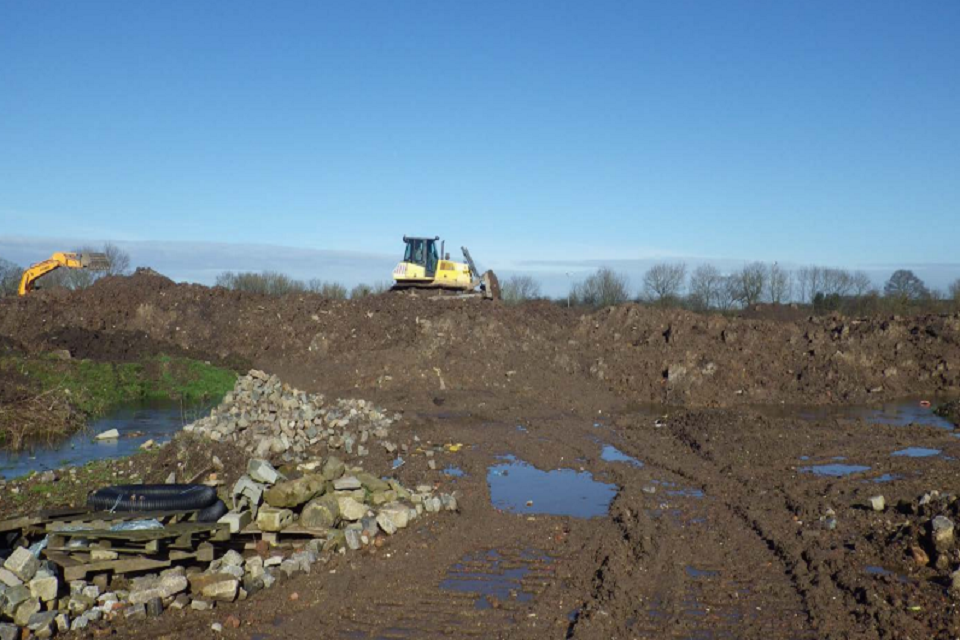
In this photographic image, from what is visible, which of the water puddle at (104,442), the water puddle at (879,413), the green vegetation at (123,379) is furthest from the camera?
the green vegetation at (123,379)

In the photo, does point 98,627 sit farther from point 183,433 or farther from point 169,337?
point 169,337

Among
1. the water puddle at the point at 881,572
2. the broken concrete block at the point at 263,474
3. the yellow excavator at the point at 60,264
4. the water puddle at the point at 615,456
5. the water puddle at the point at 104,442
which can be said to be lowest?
the water puddle at the point at 104,442

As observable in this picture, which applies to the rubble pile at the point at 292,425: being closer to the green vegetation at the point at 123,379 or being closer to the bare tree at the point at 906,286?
the green vegetation at the point at 123,379

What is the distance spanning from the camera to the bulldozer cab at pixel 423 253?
30.9m

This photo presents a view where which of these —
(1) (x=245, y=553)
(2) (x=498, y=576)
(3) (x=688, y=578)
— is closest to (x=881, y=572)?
(3) (x=688, y=578)

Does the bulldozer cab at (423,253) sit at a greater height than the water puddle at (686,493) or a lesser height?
greater

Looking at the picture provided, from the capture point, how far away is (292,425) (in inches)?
566

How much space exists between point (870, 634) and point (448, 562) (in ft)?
13.4

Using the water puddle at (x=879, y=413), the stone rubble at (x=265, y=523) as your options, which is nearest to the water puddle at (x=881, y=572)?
the stone rubble at (x=265, y=523)

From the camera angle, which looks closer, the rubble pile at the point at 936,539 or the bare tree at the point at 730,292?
the rubble pile at the point at 936,539

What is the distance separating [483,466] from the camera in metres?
13.2

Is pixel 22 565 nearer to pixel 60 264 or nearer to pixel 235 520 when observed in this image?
pixel 235 520

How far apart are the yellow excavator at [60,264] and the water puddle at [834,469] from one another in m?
28.9

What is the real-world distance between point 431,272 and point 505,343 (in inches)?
327
